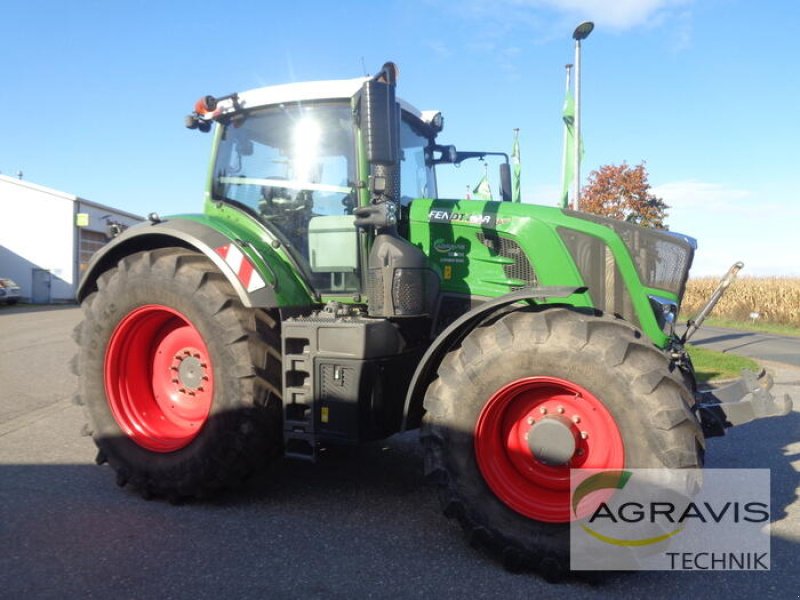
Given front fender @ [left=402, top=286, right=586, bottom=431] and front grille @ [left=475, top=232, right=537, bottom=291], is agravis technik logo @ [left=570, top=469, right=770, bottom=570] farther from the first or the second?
front grille @ [left=475, top=232, right=537, bottom=291]

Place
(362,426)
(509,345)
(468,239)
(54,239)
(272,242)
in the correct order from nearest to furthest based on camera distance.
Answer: (509,345) < (362,426) < (468,239) < (272,242) < (54,239)

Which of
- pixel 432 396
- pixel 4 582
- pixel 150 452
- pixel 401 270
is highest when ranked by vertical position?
pixel 401 270

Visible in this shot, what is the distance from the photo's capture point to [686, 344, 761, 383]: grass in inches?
372

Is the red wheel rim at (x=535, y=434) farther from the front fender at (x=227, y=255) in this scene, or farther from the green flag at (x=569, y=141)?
the green flag at (x=569, y=141)

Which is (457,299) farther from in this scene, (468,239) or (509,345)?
(509,345)

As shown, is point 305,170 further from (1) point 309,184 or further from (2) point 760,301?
(2) point 760,301

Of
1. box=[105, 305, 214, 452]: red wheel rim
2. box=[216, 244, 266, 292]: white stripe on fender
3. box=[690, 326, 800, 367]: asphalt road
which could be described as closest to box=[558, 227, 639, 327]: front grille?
box=[216, 244, 266, 292]: white stripe on fender

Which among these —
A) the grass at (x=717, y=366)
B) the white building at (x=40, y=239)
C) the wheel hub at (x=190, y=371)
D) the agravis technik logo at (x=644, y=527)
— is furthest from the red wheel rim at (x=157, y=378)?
the white building at (x=40, y=239)

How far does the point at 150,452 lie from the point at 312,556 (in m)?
1.42

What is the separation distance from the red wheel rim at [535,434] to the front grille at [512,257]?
82 centimetres

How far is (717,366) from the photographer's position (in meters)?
10.5

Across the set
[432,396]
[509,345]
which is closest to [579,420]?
[509,345]

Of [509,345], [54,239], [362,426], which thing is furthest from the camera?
[54,239]

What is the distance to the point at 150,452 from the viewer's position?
3846 millimetres
